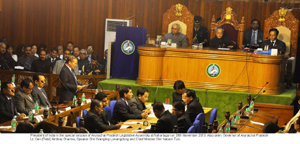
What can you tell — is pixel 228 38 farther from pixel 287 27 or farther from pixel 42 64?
pixel 42 64

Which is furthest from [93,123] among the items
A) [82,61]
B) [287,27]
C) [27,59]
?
[287,27]

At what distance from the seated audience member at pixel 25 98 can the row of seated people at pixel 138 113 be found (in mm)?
1100

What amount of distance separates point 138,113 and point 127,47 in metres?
3.12

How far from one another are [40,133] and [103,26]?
8.43 m

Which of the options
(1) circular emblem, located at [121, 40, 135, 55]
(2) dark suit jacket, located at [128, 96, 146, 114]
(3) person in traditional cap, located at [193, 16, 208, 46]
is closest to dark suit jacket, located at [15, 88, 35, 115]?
(2) dark suit jacket, located at [128, 96, 146, 114]

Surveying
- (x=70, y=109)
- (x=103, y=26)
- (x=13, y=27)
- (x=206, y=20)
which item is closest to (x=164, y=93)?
(x=70, y=109)

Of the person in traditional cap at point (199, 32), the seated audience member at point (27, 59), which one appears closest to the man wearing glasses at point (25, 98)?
the seated audience member at point (27, 59)

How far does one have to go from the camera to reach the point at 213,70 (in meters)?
9.05

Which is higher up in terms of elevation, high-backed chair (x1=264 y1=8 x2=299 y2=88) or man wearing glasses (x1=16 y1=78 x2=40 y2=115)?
high-backed chair (x1=264 y1=8 x2=299 y2=88)

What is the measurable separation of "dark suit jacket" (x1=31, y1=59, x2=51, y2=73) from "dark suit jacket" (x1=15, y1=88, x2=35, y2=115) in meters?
3.18

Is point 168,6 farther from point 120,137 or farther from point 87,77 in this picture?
point 120,137

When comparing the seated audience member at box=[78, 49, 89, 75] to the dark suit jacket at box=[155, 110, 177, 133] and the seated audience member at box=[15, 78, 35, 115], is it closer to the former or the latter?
the seated audience member at box=[15, 78, 35, 115]

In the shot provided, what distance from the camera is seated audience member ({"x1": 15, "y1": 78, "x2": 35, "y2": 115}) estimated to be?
6.60m

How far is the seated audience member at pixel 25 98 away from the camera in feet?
21.6
